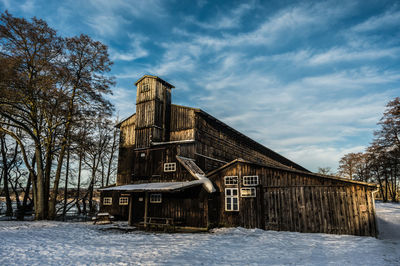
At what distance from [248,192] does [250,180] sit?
2.68 feet

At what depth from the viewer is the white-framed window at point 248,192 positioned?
621 inches

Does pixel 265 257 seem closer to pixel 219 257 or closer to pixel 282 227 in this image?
pixel 219 257

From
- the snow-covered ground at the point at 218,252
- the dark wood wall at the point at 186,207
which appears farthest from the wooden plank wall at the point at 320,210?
the dark wood wall at the point at 186,207

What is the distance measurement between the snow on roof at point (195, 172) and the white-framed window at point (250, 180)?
225 cm

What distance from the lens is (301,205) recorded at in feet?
46.6

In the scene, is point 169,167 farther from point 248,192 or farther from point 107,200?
point 107,200

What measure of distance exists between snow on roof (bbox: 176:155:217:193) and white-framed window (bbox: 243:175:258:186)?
7.39ft

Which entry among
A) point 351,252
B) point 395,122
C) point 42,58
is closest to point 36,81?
point 42,58

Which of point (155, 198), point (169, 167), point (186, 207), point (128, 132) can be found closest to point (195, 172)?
point (186, 207)

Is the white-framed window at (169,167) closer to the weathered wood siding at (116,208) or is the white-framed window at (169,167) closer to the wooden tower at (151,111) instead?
the wooden tower at (151,111)

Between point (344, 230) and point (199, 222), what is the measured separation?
342 inches

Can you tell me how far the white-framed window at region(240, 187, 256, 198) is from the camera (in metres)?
15.8

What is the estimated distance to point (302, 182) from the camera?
14461mm

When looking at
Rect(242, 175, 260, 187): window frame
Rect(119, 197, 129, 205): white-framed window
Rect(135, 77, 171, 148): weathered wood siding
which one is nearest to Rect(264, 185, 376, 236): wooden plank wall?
Rect(242, 175, 260, 187): window frame
